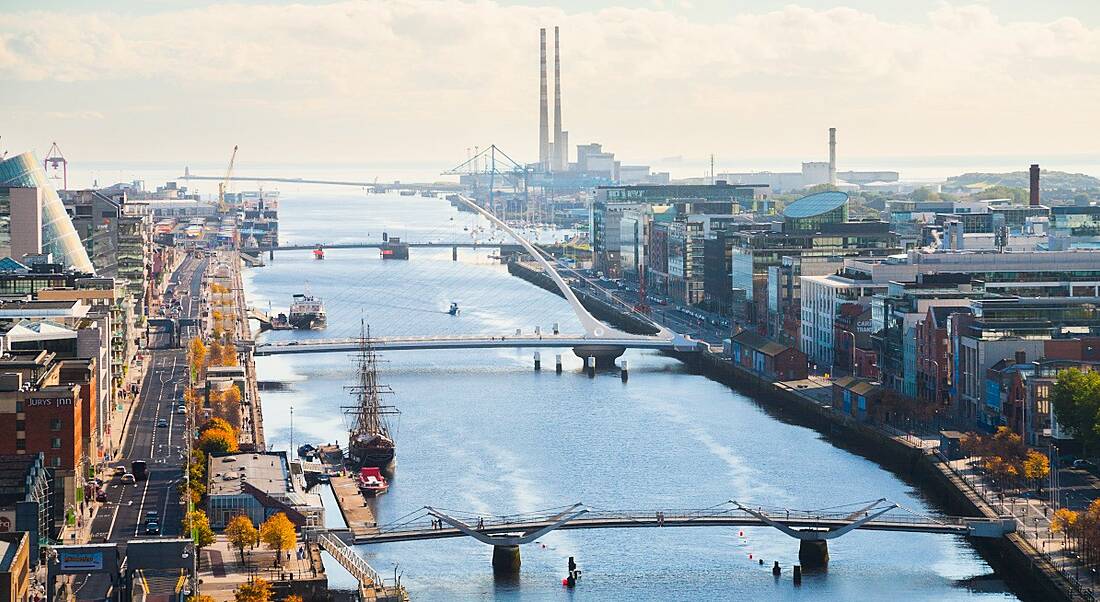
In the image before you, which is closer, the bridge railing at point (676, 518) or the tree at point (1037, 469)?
the bridge railing at point (676, 518)

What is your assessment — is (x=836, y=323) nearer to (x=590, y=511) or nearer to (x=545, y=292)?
(x=590, y=511)

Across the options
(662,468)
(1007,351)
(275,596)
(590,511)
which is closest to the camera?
(275,596)

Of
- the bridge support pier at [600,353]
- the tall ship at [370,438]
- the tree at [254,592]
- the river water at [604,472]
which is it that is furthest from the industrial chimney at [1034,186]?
the tree at [254,592]

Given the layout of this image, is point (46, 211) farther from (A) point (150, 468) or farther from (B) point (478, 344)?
(A) point (150, 468)

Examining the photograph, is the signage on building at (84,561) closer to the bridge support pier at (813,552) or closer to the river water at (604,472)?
the river water at (604,472)

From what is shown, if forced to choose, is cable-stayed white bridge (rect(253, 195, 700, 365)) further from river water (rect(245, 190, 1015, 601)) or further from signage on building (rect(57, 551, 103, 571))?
signage on building (rect(57, 551, 103, 571))

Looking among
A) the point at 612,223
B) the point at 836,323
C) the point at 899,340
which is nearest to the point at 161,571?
the point at 899,340
